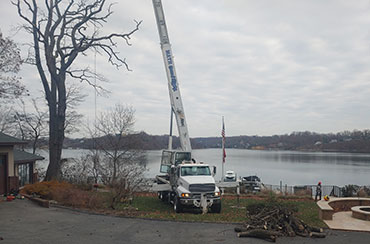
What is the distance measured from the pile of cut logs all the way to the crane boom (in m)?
8.03

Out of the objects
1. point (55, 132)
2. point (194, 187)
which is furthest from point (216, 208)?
point (55, 132)

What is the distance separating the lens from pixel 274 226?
1139 centimetres

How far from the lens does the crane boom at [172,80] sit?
19.7 meters

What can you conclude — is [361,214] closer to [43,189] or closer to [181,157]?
[181,157]

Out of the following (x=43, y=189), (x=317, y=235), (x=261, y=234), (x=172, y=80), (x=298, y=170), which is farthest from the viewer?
(x=298, y=170)

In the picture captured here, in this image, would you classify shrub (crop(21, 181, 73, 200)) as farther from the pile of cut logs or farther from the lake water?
the lake water

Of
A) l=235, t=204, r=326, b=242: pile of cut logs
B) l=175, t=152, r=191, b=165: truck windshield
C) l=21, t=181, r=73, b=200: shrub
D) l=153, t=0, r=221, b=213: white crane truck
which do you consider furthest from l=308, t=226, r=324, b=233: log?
l=21, t=181, r=73, b=200: shrub

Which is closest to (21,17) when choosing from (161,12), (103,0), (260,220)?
(103,0)

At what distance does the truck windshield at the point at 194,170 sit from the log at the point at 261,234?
6452 millimetres

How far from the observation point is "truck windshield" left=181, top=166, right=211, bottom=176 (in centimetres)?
1716

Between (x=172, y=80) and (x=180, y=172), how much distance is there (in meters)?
5.61

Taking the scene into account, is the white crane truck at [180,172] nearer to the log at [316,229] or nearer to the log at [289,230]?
the log at [289,230]

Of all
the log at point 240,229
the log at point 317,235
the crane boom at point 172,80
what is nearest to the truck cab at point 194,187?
the crane boom at point 172,80

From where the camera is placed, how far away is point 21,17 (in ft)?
81.7
